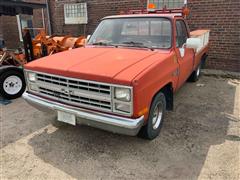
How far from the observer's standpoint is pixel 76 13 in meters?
9.80

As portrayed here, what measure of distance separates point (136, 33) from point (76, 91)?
1.73 meters

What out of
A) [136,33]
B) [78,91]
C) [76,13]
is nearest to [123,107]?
[78,91]

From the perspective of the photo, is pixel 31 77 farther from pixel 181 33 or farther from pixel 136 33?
pixel 181 33

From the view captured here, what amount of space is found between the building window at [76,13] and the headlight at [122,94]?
7.90 m

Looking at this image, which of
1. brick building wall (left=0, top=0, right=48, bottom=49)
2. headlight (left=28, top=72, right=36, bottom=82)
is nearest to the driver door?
headlight (left=28, top=72, right=36, bottom=82)

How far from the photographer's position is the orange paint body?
2.57 m

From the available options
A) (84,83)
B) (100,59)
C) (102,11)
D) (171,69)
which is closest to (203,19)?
(102,11)

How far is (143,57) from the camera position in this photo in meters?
3.16

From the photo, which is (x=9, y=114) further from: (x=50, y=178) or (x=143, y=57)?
(x=143, y=57)

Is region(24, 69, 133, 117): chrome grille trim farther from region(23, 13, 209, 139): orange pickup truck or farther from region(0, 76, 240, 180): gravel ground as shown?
region(0, 76, 240, 180): gravel ground

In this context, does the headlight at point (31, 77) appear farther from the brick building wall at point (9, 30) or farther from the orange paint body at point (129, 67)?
the brick building wall at point (9, 30)

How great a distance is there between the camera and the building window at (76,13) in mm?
Answer: 9625

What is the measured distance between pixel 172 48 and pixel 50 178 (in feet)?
8.65

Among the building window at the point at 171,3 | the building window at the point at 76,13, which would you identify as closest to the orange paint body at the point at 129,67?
the building window at the point at 171,3
